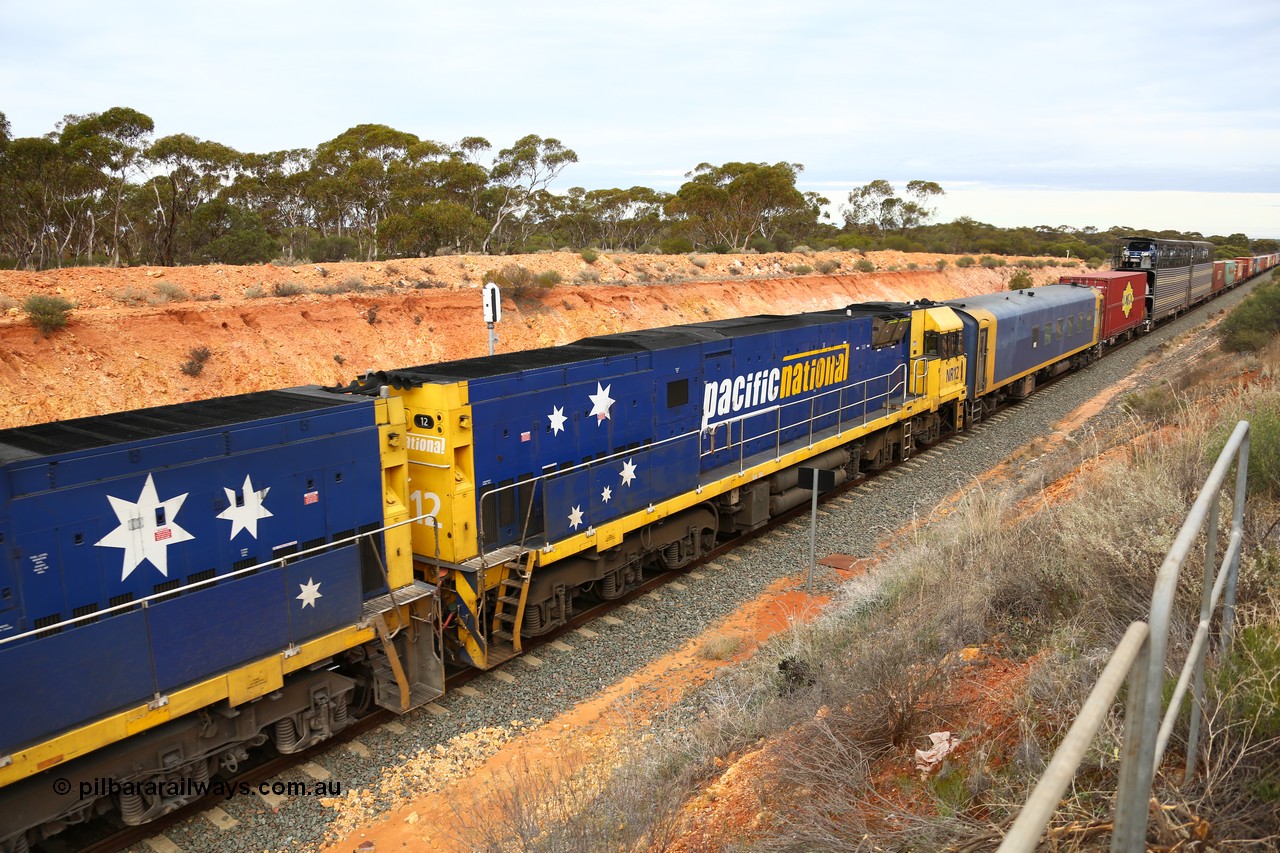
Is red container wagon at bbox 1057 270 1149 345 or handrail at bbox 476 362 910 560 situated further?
red container wagon at bbox 1057 270 1149 345

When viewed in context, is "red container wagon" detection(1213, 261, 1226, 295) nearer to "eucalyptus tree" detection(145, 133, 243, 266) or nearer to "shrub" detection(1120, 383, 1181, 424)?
"shrub" detection(1120, 383, 1181, 424)

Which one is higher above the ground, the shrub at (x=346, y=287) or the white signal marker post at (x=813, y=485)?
the shrub at (x=346, y=287)

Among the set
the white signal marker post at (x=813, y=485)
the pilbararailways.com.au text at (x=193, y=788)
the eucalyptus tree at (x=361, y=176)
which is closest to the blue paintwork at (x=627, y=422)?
the white signal marker post at (x=813, y=485)

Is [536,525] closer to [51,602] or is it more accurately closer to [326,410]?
[326,410]

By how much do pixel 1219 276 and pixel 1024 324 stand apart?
126 feet

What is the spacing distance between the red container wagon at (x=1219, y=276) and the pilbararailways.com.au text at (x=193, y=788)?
190 ft

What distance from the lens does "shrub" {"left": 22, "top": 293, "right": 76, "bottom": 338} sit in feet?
64.0

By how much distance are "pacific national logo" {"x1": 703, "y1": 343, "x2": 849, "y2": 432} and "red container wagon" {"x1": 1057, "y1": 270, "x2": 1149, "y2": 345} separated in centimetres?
2019

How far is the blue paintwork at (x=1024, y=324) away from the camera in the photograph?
21.5m

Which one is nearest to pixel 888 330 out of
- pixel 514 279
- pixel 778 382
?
pixel 778 382

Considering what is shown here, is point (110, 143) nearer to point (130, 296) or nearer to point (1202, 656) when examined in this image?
point (130, 296)

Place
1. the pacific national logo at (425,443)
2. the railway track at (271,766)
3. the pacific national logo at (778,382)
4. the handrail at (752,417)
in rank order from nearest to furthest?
the railway track at (271,766)
the pacific national logo at (425,443)
the handrail at (752,417)
the pacific national logo at (778,382)

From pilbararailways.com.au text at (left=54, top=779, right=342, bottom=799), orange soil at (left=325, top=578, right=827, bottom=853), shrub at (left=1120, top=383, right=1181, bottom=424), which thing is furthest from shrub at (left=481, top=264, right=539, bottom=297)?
pilbararailways.com.au text at (left=54, top=779, right=342, bottom=799)

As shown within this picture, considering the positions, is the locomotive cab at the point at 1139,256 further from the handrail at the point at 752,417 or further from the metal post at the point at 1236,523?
the metal post at the point at 1236,523
